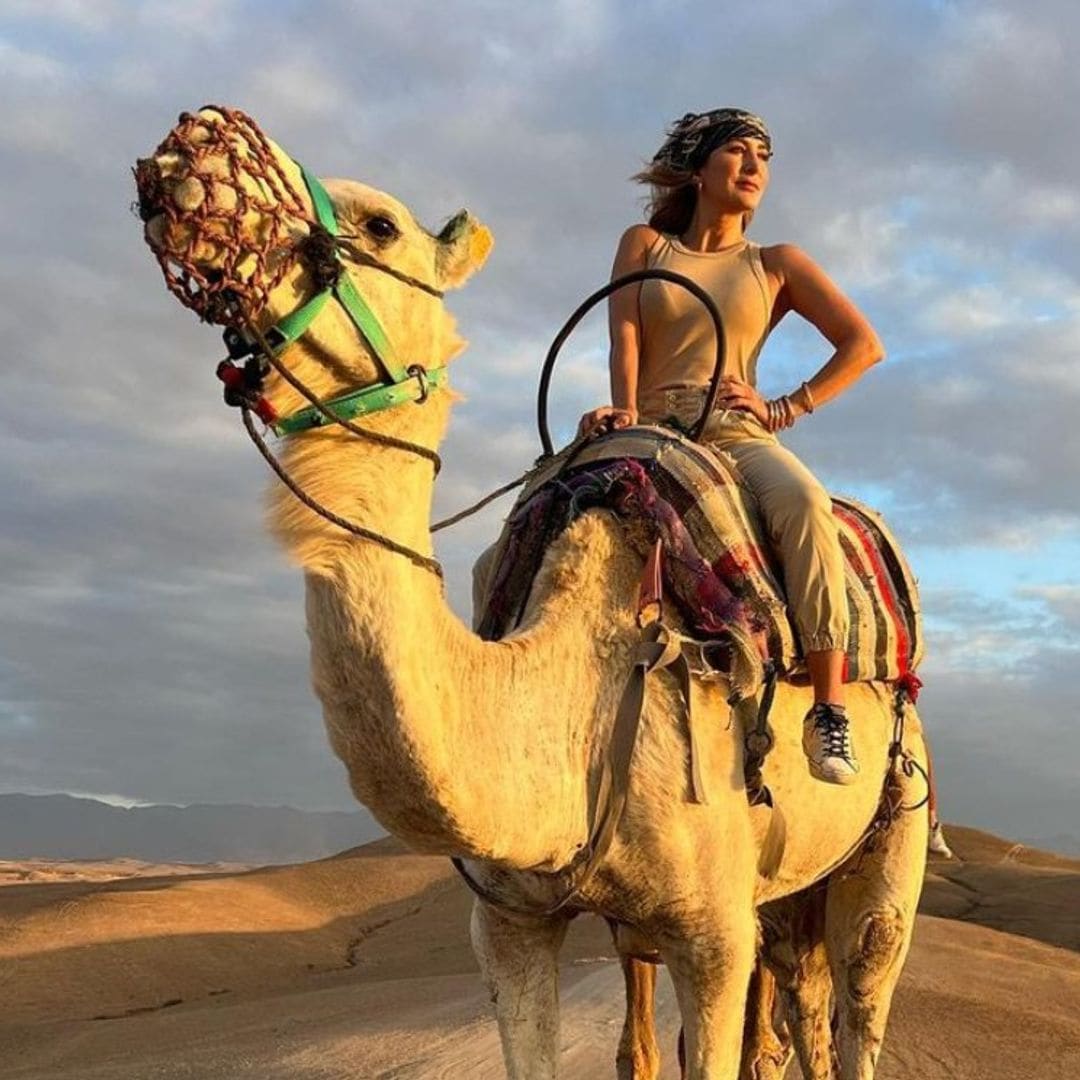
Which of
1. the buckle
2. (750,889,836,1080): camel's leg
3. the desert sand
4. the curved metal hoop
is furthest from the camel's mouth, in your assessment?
the desert sand

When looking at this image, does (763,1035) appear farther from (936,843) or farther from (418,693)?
(418,693)

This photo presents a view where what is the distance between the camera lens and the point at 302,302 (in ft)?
10.2

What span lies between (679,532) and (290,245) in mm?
1762

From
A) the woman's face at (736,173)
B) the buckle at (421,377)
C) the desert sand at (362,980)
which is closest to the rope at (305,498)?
the buckle at (421,377)

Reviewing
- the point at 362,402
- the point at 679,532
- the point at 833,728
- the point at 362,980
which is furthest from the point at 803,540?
the point at 362,980

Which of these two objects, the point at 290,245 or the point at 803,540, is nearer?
the point at 290,245

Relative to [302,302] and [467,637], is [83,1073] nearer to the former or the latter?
[467,637]

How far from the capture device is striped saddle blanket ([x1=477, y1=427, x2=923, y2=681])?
14.2ft

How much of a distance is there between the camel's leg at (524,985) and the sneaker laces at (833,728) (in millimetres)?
1019

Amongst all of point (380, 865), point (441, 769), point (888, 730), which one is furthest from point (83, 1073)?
point (380, 865)

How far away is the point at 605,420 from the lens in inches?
189

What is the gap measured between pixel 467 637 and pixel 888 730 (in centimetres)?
232

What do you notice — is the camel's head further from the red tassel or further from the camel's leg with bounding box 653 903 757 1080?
Answer: the red tassel

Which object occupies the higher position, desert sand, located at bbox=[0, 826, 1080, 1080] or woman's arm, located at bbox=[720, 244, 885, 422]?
woman's arm, located at bbox=[720, 244, 885, 422]
